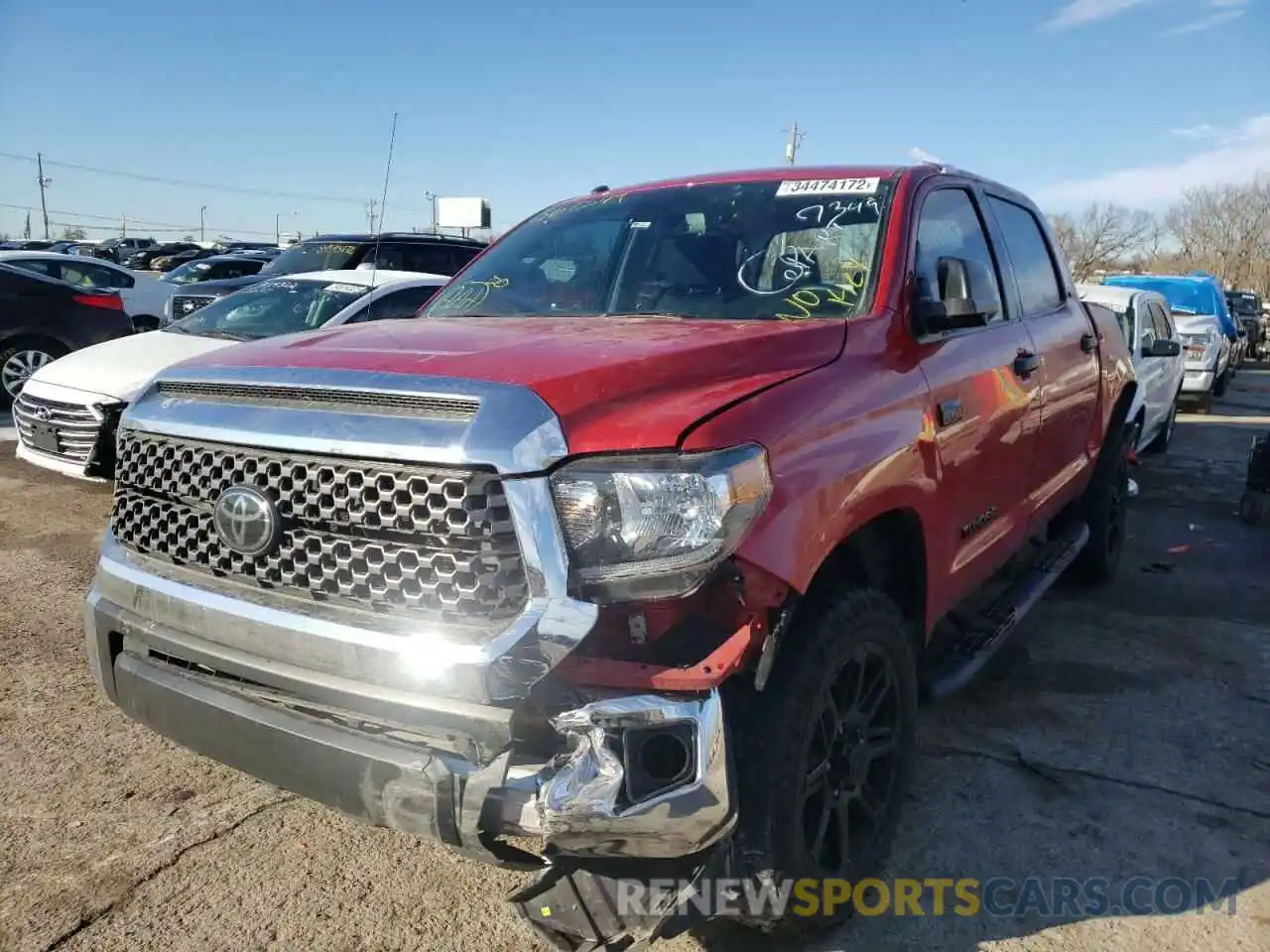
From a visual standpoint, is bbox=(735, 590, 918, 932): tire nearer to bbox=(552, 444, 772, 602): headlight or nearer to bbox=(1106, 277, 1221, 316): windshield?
bbox=(552, 444, 772, 602): headlight

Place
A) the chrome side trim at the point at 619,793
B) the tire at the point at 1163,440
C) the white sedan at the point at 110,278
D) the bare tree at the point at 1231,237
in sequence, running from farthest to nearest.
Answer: the bare tree at the point at 1231,237 < the white sedan at the point at 110,278 < the tire at the point at 1163,440 < the chrome side trim at the point at 619,793

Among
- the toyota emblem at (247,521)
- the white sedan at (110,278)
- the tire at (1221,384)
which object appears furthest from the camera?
the tire at (1221,384)

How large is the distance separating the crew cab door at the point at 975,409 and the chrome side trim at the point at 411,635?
1470 millimetres

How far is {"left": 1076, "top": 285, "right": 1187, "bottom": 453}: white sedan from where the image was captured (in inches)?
337

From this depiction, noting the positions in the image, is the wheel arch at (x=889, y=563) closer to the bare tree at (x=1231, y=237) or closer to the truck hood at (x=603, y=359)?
the truck hood at (x=603, y=359)

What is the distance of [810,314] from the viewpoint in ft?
9.82

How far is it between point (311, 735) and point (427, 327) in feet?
4.47

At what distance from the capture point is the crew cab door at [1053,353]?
4.11m

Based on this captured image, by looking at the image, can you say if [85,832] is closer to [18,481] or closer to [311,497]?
[311,497]

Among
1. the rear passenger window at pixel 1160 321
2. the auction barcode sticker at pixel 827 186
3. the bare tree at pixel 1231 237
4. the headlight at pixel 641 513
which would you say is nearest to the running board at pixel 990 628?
the headlight at pixel 641 513

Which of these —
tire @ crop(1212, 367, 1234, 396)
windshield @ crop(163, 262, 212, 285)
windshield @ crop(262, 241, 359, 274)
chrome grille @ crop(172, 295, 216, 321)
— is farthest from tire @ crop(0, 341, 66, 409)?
tire @ crop(1212, 367, 1234, 396)

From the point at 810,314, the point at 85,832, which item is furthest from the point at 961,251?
the point at 85,832

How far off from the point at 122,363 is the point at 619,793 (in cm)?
614

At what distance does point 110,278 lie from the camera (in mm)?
14180
